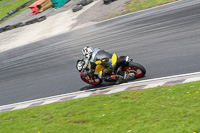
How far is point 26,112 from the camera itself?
30.3 feet

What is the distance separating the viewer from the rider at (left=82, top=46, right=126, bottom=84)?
33.8 ft

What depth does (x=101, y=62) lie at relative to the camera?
10250mm

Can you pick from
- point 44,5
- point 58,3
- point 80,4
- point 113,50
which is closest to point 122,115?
point 113,50

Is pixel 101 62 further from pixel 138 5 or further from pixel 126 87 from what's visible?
pixel 138 5

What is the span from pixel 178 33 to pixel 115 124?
9.59 meters

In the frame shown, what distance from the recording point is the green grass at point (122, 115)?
5.57 m

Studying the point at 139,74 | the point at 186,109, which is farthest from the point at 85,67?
the point at 186,109

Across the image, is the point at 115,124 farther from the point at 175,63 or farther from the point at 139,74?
the point at 175,63

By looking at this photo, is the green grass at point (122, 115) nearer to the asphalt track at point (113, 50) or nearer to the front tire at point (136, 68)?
the front tire at point (136, 68)

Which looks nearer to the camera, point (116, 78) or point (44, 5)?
point (116, 78)

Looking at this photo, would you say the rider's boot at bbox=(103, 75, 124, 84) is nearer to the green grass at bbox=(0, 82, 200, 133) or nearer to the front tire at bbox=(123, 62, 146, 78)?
the front tire at bbox=(123, 62, 146, 78)

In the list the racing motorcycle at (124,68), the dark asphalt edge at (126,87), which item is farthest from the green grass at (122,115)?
the racing motorcycle at (124,68)

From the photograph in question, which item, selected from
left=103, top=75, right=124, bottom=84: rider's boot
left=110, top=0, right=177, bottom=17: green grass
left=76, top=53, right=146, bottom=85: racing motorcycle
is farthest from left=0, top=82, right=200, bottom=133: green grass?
left=110, top=0, right=177, bottom=17: green grass

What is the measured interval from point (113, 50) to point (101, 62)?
17.4 feet
